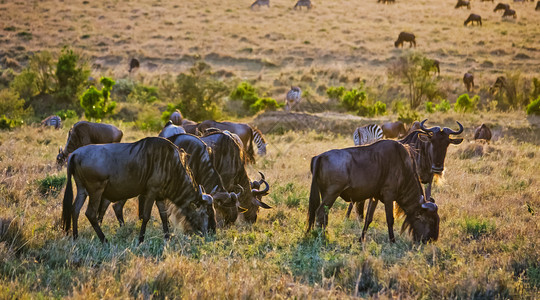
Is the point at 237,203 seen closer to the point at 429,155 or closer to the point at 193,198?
the point at 193,198

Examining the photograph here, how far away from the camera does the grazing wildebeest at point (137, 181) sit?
5.84m

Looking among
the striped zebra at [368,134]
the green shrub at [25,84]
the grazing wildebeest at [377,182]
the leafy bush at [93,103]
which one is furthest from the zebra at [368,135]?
the green shrub at [25,84]

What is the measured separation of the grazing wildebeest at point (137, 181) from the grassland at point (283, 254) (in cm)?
26

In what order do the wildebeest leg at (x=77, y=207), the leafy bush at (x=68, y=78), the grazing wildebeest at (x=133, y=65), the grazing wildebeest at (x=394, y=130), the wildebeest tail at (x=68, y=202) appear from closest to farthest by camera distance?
the wildebeest tail at (x=68, y=202)
the wildebeest leg at (x=77, y=207)
the grazing wildebeest at (x=394, y=130)
the leafy bush at (x=68, y=78)
the grazing wildebeest at (x=133, y=65)

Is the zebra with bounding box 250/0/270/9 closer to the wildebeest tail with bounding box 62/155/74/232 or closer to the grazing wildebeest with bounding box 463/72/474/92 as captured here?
the grazing wildebeest with bounding box 463/72/474/92

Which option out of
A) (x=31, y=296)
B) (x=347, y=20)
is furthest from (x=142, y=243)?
(x=347, y=20)

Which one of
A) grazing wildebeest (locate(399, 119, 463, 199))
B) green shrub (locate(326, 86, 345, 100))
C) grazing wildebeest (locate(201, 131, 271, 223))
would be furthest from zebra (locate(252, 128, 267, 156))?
green shrub (locate(326, 86, 345, 100))

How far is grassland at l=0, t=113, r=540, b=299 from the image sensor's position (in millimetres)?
4465

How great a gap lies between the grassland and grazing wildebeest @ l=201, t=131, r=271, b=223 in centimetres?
36

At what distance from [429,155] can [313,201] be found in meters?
2.42

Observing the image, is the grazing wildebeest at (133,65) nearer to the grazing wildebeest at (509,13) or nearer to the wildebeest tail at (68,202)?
the wildebeest tail at (68,202)

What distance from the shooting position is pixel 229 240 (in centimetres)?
621

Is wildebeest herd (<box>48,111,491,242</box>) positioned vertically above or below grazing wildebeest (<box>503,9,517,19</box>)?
below

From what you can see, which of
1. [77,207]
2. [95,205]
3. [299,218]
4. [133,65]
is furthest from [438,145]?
[133,65]
